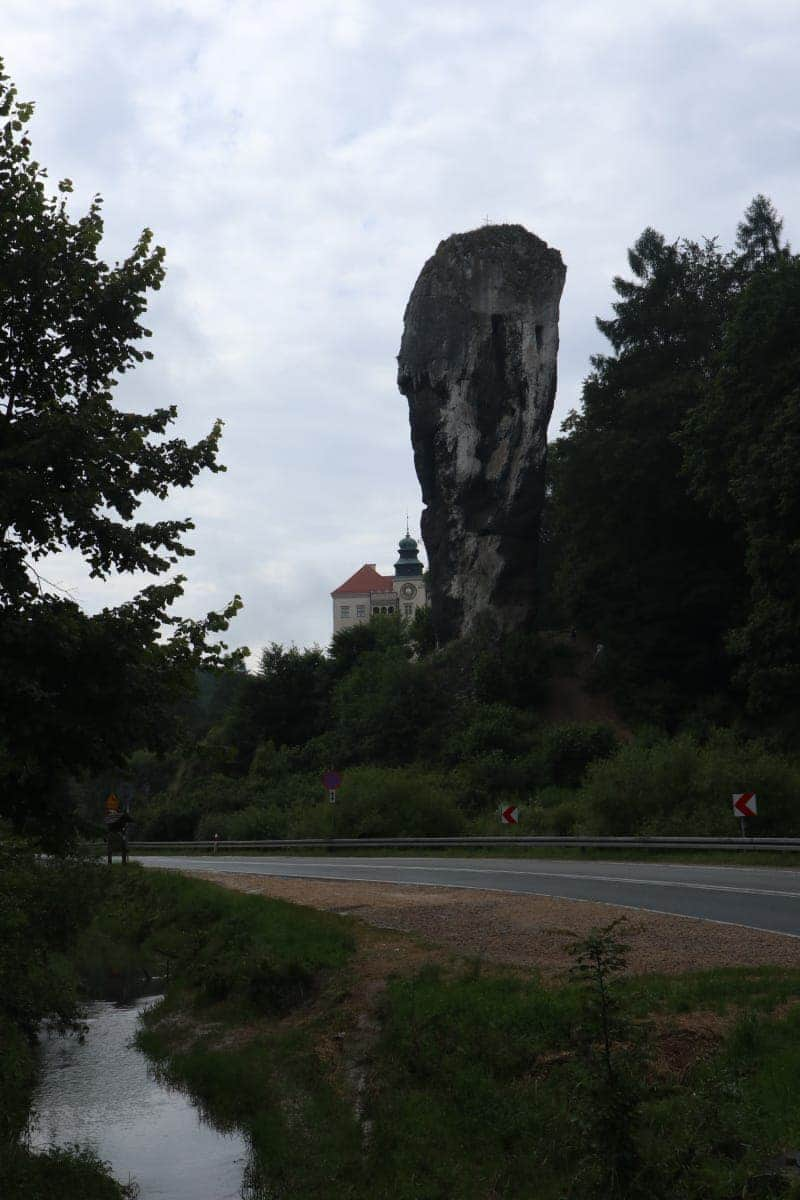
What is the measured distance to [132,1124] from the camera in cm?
1287

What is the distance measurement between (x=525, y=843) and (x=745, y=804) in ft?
23.1

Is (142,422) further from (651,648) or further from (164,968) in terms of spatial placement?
(651,648)

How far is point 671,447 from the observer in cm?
4828

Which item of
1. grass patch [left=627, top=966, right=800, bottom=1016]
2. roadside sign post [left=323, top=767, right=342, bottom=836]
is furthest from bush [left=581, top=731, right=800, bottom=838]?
grass patch [left=627, top=966, right=800, bottom=1016]

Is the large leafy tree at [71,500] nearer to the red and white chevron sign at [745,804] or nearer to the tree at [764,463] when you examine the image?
the red and white chevron sign at [745,804]

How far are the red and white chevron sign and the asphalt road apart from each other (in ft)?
7.24

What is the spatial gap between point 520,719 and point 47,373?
1552 inches

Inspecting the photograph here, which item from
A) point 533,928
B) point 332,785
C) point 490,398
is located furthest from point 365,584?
point 533,928

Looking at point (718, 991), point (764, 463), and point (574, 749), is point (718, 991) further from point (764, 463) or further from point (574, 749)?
point (574, 749)

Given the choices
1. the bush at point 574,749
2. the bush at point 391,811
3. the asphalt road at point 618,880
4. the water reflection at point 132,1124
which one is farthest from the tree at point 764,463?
the water reflection at point 132,1124

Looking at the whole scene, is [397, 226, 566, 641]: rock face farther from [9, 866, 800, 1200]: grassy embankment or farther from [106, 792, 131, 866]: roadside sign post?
[9, 866, 800, 1200]: grassy embankment

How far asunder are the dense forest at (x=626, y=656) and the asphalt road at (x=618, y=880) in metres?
4.76

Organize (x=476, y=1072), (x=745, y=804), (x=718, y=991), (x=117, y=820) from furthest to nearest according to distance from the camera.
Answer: (x=117, y=820), (x=745, y=804), (x=476, y=1072), (x=718, y=991)

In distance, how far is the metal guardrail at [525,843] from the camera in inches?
921
